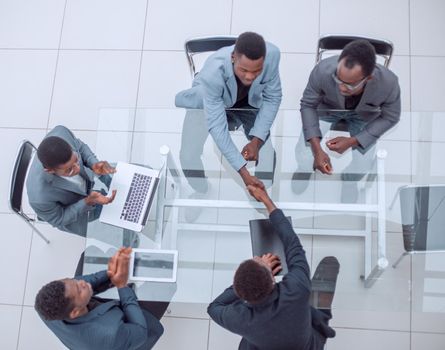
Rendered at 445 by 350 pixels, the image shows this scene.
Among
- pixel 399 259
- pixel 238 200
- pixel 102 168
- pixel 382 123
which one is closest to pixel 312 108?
pixel 382 123

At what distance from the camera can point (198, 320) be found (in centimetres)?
263

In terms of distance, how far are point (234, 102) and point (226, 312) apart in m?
0.98

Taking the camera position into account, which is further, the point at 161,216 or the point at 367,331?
the point at 367,331

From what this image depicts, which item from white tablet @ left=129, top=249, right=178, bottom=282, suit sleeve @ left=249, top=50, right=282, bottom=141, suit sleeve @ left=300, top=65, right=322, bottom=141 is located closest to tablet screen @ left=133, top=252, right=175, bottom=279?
white tablet @ left=129, top=249, right=178, bottom=282

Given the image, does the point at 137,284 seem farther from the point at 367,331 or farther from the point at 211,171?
the point at 367,331

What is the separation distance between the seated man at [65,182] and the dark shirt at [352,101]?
3.81ft

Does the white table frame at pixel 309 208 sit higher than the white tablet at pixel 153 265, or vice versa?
the white table frame at pixel 309 208

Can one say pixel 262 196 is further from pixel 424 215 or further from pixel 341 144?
pixel 424 215

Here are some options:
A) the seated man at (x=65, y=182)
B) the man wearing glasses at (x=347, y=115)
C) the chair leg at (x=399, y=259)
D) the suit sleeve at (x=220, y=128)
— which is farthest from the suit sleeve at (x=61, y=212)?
the chair leg at (x=399, y=259)

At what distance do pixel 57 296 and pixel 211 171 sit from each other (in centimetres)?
91

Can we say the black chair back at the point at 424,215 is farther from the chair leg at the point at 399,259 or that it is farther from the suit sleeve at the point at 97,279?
the suit sleeve at the point at 97,279

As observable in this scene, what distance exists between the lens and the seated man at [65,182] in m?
1.89

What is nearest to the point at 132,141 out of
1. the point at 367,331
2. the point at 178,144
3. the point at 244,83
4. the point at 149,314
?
the point at 178,144

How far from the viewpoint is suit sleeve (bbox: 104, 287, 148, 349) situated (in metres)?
1.79
